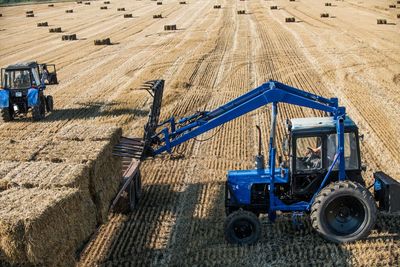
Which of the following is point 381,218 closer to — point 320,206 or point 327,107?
point 320,206

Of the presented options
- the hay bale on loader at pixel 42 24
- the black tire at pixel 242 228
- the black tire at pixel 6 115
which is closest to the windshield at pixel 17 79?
the black tire at pixel 6 115

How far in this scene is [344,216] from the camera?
9.84 m

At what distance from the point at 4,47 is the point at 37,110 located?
60.8 ft

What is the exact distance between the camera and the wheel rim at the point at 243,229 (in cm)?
995

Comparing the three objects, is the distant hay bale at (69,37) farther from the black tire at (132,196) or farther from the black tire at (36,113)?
the black tire at (132,196)

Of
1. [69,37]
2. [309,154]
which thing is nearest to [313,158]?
[309,154]

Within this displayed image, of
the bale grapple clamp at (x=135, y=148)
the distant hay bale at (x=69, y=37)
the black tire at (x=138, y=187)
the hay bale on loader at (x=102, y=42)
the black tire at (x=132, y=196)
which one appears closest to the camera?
the bale grapple clamp at (x=135, y=148)

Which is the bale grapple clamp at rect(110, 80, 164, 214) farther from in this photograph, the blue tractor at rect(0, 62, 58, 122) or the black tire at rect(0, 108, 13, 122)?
the black tire at rect(0, 108, 13, 122)

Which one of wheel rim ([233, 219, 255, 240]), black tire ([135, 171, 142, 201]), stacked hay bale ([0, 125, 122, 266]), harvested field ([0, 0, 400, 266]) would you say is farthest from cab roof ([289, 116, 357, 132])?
black tire ([135, 171, 142, 201])

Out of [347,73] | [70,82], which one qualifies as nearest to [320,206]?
[347,73]

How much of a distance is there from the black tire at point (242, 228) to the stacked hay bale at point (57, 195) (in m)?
2.32

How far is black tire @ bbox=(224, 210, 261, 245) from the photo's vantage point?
9875 mm

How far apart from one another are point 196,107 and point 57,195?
12146mm

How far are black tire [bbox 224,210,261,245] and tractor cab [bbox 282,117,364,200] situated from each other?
3.09 ft
